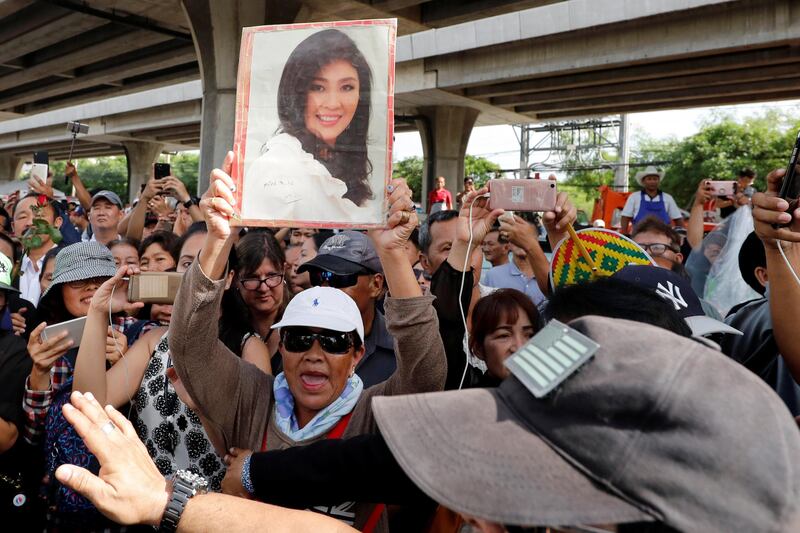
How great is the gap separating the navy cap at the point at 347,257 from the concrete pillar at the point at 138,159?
3768 cm

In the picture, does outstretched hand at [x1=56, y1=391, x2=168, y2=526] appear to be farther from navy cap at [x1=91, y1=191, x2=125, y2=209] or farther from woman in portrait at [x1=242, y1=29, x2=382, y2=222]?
navy cap at [x1=91, y1=191, x2=125, y2=209]

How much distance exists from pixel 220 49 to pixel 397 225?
10.7 metres

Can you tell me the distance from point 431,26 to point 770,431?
12330 millimetres

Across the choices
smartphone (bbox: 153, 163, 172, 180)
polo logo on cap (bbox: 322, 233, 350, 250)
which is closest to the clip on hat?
polo logo on cap (bbox: 322, 233, 350, 250)

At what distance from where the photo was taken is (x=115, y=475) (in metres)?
1.43

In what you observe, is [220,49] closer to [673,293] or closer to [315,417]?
[315,417]

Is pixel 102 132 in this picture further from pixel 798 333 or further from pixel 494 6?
pixel 798 333

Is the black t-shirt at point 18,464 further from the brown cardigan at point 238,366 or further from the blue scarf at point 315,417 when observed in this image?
the blue scarf at point 315,417

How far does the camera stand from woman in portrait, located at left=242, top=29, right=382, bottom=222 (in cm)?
227

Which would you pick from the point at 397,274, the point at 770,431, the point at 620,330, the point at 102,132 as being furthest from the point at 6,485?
the point at 102,132

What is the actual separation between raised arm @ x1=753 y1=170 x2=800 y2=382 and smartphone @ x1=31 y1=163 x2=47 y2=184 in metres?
5.28

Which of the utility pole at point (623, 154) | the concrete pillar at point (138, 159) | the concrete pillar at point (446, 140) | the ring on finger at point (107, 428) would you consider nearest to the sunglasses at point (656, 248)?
the ring on finger at point (107, 428)

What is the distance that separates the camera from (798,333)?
2158 mm

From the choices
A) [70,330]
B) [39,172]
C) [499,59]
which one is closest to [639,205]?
[39,172]
